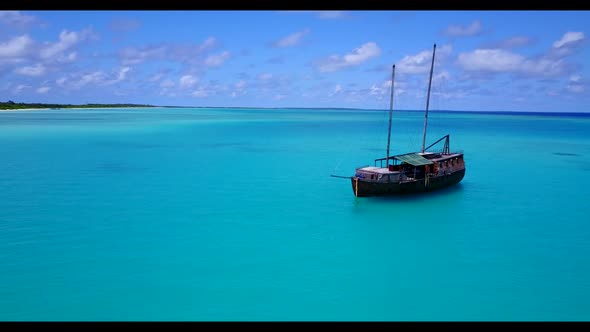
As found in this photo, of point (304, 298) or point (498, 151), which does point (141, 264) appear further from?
point (498, 151)

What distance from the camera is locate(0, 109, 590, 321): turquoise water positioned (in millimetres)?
15609

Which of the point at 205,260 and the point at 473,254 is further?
the point at 473,254

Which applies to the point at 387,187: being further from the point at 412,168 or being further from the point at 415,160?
the point at 412,168

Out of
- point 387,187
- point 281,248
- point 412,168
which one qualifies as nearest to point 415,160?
point 412,168

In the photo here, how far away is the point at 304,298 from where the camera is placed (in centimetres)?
1616

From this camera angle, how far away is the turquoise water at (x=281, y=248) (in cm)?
1561

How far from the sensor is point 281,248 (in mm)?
21266

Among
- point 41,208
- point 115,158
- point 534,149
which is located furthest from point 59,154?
point 534,149

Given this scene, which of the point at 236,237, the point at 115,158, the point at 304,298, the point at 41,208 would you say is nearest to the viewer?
the point at 304,298

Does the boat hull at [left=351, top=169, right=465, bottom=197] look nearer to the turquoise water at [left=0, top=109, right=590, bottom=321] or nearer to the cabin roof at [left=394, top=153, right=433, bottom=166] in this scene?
the turquoise water at [left=0, top=109, right=590, bottom=321]

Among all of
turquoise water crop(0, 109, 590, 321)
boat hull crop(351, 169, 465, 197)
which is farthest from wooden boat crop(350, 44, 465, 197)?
turquoise water crop(0, 109, 590, 321)

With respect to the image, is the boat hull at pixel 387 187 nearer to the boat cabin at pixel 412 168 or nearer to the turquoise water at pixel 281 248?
the boat cabin at pixel 412 168

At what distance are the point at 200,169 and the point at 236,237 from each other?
22.7 meters
